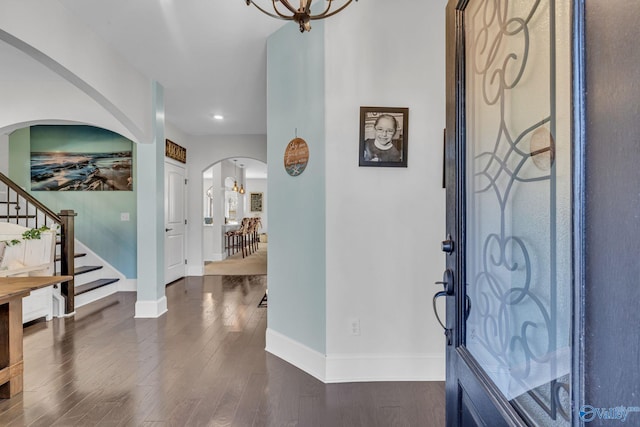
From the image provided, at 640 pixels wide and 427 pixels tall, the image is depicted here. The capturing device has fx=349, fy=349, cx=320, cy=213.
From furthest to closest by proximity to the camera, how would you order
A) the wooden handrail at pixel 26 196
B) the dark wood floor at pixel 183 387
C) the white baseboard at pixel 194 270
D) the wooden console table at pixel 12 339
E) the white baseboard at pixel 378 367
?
the white baseboard at pixel 194 270
the wooden handrail at pixel 26 196
the white baseboard at pixel 378 367
the wooden console table at pixel 12 339
the dark wood floor at pixel 183 387

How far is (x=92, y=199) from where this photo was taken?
5.45 meters

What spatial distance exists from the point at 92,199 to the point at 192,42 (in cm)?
355

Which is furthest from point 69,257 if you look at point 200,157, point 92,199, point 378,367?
point 378,367

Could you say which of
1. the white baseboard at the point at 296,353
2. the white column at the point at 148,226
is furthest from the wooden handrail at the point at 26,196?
the white baseboard at the point at 296,353

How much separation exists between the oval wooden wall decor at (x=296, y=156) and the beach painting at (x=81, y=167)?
376 cm

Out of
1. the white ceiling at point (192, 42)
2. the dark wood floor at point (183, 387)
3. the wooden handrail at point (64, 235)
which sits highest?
the white ceiling at point (192, 42)

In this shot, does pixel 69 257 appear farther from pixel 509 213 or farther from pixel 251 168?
pixel 251 168

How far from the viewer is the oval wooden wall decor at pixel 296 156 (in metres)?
2.61

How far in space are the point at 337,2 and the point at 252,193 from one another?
41.4 feet

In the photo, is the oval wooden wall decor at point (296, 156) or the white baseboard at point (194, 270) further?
the white baseboard at point (194, 270)

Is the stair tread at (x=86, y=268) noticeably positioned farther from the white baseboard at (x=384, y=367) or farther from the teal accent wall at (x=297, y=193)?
the white baseboard at (x=384, y=367)

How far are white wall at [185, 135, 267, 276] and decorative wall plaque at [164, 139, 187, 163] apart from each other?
234mm

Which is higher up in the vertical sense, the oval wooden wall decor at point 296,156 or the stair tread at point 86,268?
the oval wooden wall decor at point 296,156

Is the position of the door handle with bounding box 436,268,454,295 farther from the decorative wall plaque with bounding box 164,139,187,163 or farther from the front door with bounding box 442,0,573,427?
the decorative wall plaque with bounding box 164,139,187,163
